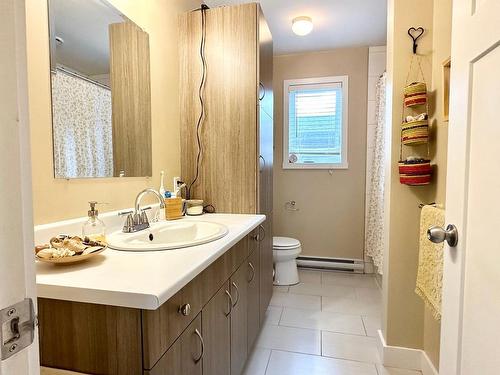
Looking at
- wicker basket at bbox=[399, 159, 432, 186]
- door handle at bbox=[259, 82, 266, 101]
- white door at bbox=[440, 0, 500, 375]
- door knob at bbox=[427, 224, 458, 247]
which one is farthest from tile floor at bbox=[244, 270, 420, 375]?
door handle at bbox=[259, 82, 266, 101]

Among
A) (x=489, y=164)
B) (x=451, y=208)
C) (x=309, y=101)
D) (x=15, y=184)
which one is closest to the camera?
(x=15, y=184)

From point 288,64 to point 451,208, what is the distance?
284cm

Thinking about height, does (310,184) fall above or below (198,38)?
below

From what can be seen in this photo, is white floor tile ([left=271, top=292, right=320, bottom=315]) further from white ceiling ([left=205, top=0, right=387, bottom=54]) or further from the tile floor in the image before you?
white ceiling ([left=205, top=0, right=387, bottom=54])

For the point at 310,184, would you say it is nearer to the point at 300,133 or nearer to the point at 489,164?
the point at 300,133

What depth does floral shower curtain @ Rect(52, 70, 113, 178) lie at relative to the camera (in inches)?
42.3

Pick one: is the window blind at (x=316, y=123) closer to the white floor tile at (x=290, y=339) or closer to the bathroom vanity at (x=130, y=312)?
the white floor tile at (x=290, y=339)

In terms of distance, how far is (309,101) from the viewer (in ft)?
10.7

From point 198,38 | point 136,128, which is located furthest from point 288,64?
point 136,128

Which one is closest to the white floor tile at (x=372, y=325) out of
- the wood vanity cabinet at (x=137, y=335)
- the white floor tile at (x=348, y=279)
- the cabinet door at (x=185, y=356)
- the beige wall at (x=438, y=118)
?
the beige wall at (x=438, y=118)

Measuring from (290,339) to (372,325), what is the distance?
2.11ft

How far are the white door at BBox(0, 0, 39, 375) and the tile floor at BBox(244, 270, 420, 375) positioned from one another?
5.21 feet

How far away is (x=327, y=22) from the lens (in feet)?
8.48

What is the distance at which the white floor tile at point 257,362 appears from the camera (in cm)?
165
